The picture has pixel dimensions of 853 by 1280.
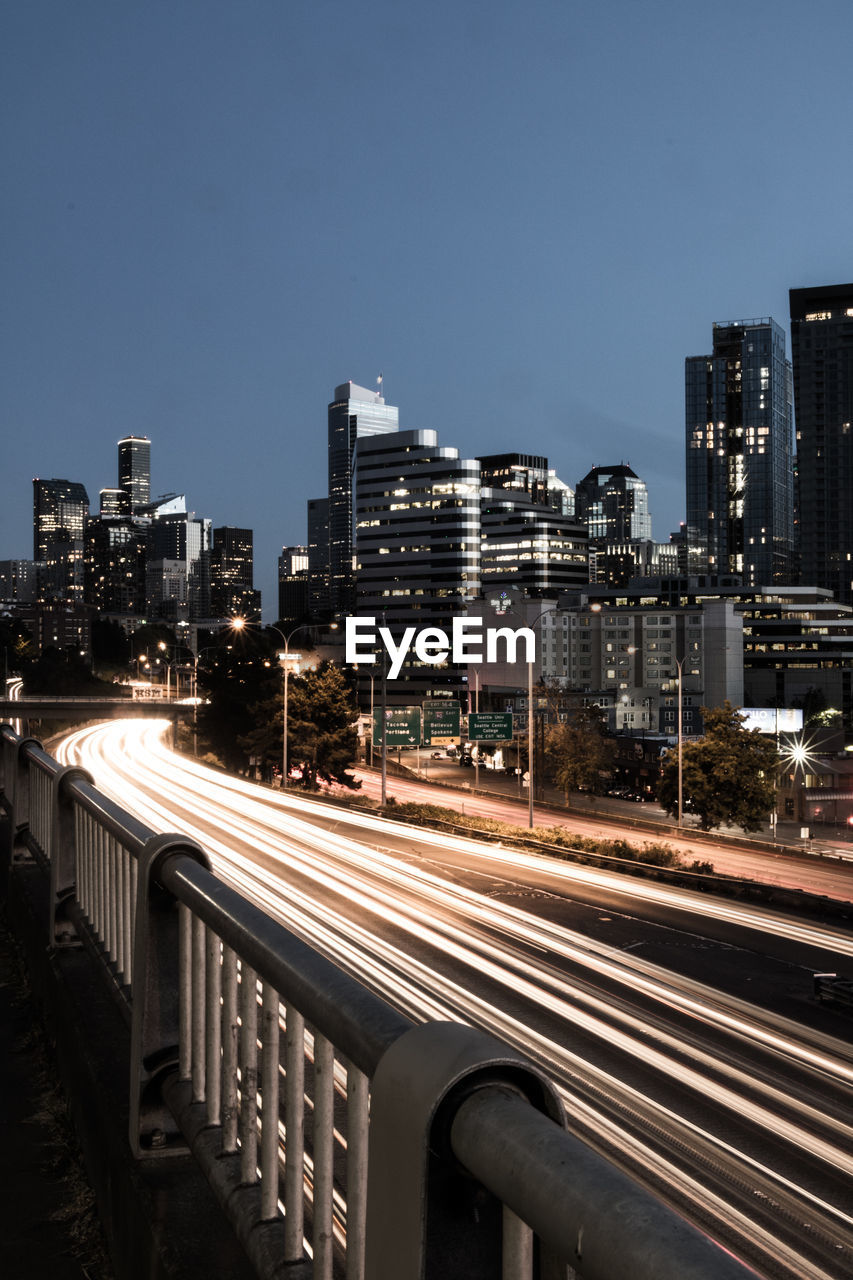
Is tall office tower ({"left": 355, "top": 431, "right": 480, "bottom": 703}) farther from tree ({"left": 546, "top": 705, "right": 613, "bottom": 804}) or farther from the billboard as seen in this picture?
tree ({"left": 546, "top": 705, "right": 613, "bottom": 804})

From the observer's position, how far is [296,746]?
196 feet

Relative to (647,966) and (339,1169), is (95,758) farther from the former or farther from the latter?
(339,1169)

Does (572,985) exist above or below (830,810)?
above

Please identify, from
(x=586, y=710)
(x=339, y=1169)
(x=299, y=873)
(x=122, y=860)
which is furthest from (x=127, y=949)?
(x=586, y=710)

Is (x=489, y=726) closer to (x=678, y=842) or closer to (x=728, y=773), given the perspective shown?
(x=678, y=842)

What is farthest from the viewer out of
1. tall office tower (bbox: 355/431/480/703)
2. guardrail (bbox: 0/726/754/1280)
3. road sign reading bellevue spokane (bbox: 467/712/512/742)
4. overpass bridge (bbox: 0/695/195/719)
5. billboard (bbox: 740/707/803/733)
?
tall office tower (bbox: 355/431/480/703)

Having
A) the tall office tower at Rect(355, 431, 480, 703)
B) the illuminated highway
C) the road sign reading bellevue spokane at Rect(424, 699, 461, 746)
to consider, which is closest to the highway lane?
the road sign reading bellevue spokane at Rect(424, 699, 461, 746)

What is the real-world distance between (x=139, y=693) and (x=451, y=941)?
123m

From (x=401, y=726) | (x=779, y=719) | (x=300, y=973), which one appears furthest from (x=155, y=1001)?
(x=779, y=719)

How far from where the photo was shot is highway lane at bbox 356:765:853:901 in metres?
39.4

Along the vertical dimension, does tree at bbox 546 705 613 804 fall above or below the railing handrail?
below

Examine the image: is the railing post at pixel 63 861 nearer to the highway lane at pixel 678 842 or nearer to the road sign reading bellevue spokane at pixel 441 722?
the highway lane at pixel 678 842

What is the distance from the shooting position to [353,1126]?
2088mm

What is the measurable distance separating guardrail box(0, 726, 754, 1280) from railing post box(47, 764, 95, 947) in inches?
79.6
